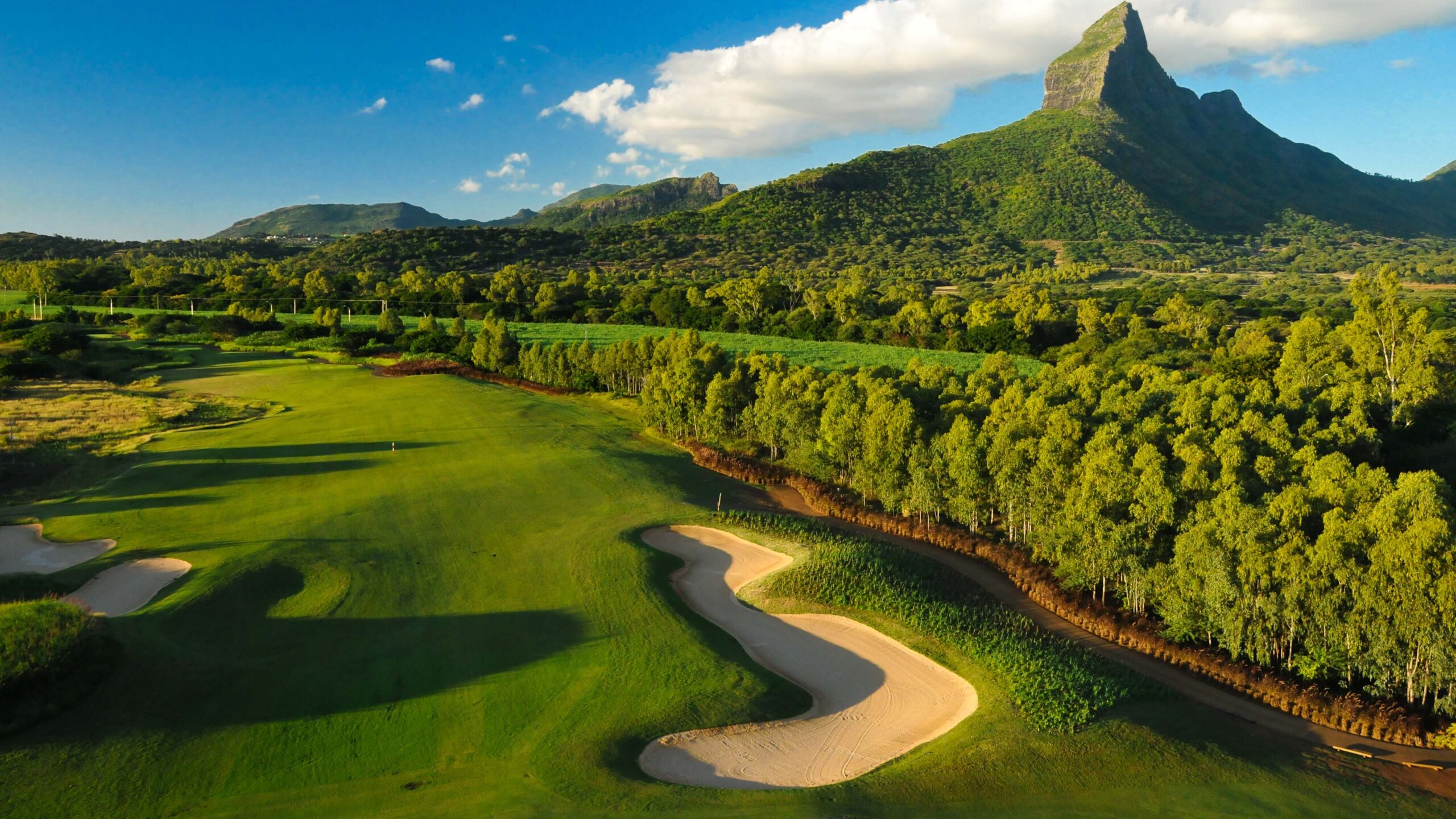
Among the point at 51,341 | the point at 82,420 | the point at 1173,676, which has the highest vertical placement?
the point at 51,341

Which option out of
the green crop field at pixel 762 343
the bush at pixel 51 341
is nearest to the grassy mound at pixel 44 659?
the green crop field at pixel 762 343

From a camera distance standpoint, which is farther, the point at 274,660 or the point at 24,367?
the point at 24,367

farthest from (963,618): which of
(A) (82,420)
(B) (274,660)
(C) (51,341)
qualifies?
(C) (51,341)

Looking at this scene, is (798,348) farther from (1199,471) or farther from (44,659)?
(44,659)

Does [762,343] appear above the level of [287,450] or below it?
above

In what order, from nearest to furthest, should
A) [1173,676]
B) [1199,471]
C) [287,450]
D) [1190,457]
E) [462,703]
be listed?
1. [462,703]
2. [1173,676]
3. [1199,471]
4. [1190,457]
5. [287,450]

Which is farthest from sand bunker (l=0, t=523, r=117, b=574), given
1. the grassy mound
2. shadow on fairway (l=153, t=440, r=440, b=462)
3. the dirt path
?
the dirt path

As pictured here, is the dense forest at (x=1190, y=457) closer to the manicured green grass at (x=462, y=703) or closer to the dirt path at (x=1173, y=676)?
the dirt path at (x=1173, y=676)
